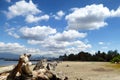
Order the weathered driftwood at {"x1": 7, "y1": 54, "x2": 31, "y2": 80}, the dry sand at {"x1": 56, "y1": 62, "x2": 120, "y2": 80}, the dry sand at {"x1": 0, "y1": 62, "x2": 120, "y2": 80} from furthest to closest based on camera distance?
the dry sand at {"x1": 56, "y1": 62, "x2": 120, "y2": 80} → the dry sand at {"x1": 0, "y1": 62, "x2": 120, "y2": 80} → the weathered driftwood at {"x1": 7, "y1": 54, "x2": 31, "y2": 80}

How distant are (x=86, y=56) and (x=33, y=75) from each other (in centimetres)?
18005

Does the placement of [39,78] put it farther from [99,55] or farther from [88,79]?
[99,55]

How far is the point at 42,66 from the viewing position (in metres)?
24.4

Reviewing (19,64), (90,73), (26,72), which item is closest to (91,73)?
(90,73)

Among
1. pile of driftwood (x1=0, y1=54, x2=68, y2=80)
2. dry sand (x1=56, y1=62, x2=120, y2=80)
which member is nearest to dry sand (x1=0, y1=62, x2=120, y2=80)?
dry sand (x1=56, y1=62, x2=120, y2=80)

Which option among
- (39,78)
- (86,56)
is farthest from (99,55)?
(39,78)

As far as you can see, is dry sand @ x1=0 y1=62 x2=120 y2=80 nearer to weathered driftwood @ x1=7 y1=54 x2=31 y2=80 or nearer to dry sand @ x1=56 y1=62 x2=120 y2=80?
dry sand @ x1=56 y1=62 x2=120 y2=80

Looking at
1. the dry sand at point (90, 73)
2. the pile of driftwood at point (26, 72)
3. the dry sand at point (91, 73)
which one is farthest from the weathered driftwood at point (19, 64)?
the dry sand at point (91, 73)

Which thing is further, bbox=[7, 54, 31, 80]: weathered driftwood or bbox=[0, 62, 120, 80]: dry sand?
bbox=[0, 62, 120, 80]: dry sand

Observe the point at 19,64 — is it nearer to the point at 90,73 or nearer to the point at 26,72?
the point at 26,72

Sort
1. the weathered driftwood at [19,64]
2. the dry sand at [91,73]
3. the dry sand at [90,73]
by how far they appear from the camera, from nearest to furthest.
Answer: the weathered driftwood at [19,64]
the dry sand at [90,73]
the dry sand at [91,73]

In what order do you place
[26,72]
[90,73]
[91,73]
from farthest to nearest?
[91,73] < [90,73] < [26,72]

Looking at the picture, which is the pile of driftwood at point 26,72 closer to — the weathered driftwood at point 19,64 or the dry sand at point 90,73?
the weathered driftwood at point 19,64

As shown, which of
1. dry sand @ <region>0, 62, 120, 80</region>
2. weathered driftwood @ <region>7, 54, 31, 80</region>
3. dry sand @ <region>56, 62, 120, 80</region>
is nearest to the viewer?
weathered driftwood @ <region>7, 54, 31, 80</region>
